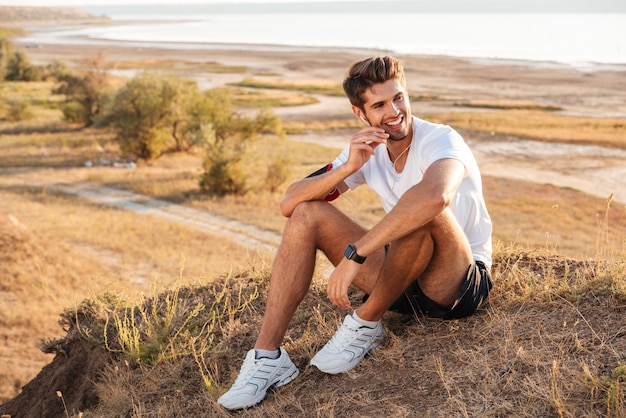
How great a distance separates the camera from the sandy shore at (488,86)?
27531mm

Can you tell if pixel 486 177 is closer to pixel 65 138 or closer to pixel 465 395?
pixel 65 138

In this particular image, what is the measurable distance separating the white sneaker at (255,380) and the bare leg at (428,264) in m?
0.58

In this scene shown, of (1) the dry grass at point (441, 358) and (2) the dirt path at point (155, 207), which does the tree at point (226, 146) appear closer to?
(2) the dirt path at point (155, 207)

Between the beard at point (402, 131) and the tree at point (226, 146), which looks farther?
the tree at point (226, 146)

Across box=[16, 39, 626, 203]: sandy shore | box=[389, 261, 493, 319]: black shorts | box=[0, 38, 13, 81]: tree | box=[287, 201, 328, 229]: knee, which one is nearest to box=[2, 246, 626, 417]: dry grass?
box=[389, 261, 493, 319]: black shorts

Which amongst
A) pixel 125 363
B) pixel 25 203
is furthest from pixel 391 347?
pixel 25 203

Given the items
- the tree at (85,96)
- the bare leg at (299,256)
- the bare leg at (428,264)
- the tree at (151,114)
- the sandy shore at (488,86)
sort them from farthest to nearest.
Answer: the tree at (85,96)
the tree at (151,114)
the sandy shore at (488,86)
the bare leg at (299,256)
the bare leg at (428,264)

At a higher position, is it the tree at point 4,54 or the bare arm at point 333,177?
the bare arm at point 333,177

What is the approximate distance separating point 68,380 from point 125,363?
70cm

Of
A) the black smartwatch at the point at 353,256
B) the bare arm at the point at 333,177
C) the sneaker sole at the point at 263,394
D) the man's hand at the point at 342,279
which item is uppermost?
the bare arm at the point at 333,177

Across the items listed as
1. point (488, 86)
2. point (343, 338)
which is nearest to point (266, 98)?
point (488, 86)

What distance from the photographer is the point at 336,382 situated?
378cm

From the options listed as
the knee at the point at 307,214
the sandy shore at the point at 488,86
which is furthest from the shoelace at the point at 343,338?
the sandy shore at the point at 488,86

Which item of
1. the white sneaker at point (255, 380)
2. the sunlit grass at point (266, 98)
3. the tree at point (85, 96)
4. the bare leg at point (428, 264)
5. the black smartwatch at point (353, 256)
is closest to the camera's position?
the bare leg at point (428, 264)
